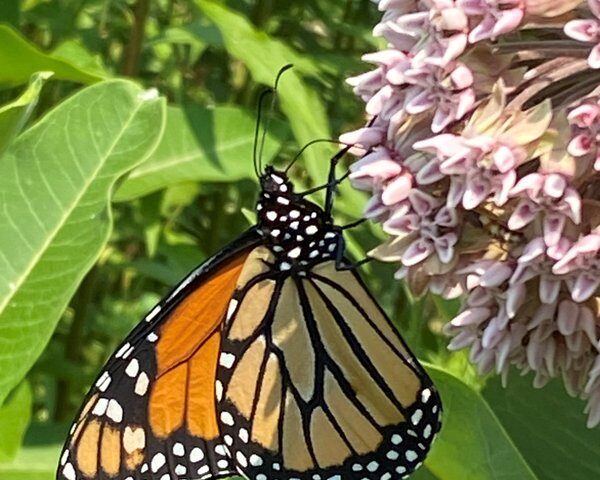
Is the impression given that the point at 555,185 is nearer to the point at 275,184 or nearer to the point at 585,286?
the point at 585,286

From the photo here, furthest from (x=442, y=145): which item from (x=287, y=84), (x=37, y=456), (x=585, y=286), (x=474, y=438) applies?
(x=37, y=456)

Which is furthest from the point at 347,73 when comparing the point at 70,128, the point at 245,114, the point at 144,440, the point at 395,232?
the point at 395,232

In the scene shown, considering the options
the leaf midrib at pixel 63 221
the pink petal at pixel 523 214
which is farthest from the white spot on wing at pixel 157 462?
the pink petal at pixel 523 214

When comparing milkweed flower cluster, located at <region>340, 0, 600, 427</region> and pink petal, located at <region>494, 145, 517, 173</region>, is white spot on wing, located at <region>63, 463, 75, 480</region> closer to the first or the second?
milkweed flower cluster, located at <region>340, 0, 600, 427</region>

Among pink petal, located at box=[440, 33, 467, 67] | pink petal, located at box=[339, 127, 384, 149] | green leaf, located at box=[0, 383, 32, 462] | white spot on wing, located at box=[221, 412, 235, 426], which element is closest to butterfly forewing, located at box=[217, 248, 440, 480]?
white spot on wing, located at box=[221, 412, 235, 426]

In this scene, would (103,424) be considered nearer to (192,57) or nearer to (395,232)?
(395,232)

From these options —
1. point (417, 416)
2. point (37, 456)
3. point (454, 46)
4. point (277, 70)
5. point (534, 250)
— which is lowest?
point (37, 456)
